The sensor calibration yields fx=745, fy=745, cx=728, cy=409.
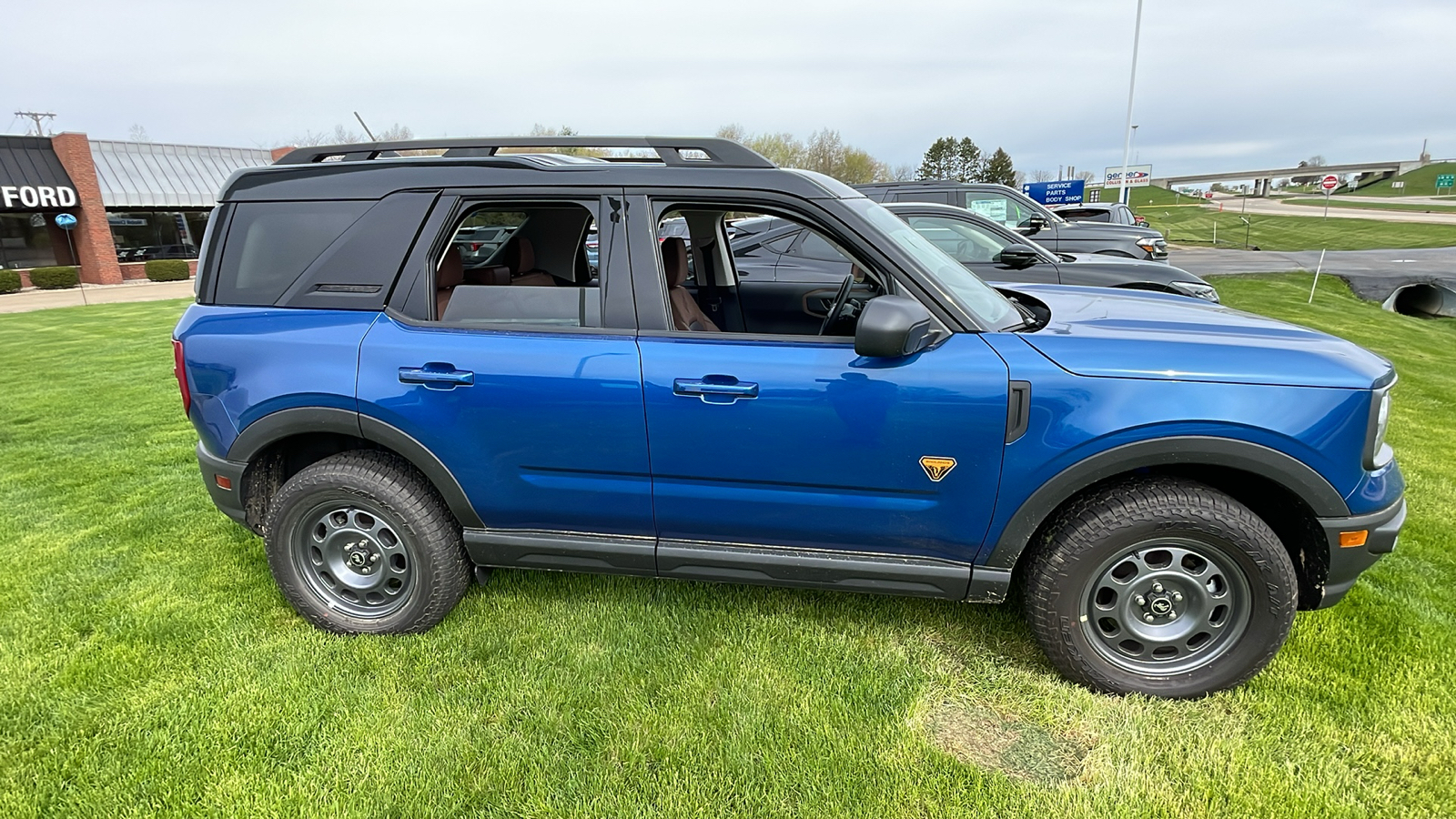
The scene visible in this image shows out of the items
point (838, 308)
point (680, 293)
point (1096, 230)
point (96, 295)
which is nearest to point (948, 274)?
point (838, 308)

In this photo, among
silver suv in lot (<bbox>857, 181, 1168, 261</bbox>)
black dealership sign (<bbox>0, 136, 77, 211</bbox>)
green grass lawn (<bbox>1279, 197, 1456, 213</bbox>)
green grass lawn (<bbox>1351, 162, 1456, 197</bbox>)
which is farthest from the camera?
green grass lawn (<bbox>1351, 162, 1456, 197</bbox>)

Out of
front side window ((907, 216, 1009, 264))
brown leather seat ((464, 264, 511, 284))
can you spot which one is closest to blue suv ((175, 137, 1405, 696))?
brown leather seat ((464, 264, 511, 284))

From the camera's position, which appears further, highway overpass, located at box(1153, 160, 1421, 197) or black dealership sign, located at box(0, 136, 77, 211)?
highway overpass, located at box(1153, 160, 1421, 197)

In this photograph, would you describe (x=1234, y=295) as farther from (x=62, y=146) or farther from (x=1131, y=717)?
(x=62, y=146)

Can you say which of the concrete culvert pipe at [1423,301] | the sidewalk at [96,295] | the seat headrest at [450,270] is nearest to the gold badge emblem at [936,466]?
the seat headrest at [450,270]

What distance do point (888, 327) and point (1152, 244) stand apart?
954 cm

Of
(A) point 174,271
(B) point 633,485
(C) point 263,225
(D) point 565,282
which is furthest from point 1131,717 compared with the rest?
(A) point 174,271

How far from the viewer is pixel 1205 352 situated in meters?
2.47

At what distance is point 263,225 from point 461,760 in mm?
2246

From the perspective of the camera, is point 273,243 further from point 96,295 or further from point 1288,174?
point 1288,174

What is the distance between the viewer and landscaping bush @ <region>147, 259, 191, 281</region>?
1135 inches

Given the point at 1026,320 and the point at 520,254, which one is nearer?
the point at 1026,320

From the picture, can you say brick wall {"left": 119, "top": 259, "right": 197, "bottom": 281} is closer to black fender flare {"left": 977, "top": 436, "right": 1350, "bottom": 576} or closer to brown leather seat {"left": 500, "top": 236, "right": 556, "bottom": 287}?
brown leather seat {"left": 500, "top": 236, "right": 556, "bottom": 287}

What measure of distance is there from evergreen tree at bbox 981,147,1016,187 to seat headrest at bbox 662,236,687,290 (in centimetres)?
8047
